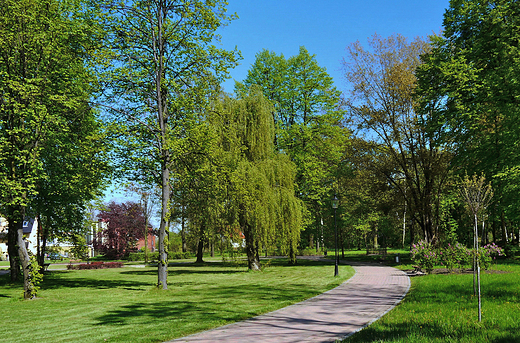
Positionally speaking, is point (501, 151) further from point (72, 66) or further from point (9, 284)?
point (9, 284)

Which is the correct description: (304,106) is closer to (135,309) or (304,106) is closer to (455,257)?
(455,257)

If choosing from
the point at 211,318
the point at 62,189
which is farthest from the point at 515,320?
the point at 62,189

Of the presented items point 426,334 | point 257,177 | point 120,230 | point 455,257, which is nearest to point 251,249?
point 257,177

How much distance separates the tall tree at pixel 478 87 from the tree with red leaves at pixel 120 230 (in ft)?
123

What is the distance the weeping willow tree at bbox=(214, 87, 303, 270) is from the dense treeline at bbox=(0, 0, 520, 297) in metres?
0.09

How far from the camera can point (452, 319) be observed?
8.29 meters

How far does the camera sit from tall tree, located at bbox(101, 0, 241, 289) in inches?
650

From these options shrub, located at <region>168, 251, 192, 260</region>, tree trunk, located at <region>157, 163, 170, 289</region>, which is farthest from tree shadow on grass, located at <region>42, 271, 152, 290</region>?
shrub, located at <region>168, 251, 192, 260</region>

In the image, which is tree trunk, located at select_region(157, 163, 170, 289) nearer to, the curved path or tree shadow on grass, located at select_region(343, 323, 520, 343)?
the curved path

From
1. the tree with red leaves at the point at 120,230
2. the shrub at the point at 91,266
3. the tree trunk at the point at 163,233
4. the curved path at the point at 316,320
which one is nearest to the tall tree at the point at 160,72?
the tree trunk at the point at 163,233

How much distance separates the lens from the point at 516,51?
20.2m

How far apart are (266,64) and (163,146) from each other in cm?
1869

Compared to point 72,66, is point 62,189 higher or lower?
lower

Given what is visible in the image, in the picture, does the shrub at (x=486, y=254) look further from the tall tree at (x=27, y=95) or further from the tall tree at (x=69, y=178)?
the tall tree at (x=27, y=95)
